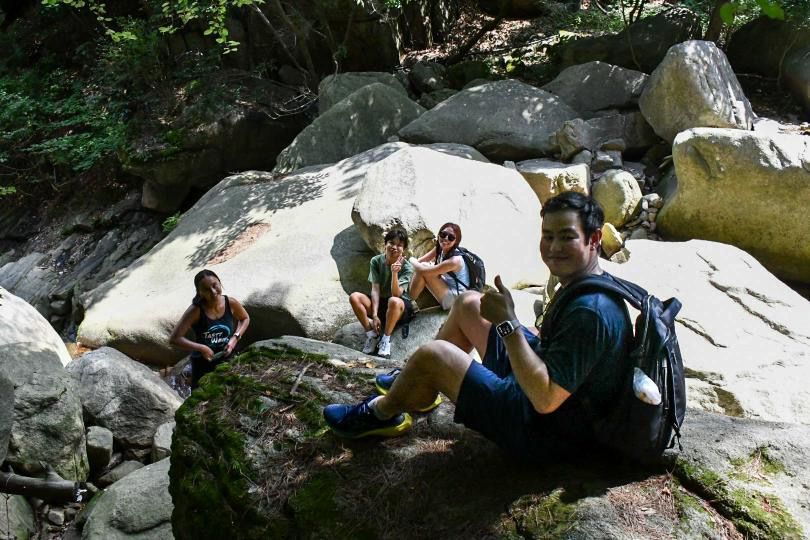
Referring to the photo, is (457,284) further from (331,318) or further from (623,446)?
(623,446)

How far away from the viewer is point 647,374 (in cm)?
243

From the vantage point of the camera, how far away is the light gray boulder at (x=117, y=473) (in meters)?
5.98

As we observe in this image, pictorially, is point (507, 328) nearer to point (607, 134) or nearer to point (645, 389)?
point (645, 389)

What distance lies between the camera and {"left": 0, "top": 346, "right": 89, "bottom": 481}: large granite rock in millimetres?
5441

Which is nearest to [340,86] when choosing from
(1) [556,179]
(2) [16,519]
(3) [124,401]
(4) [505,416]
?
(1) [556,179]

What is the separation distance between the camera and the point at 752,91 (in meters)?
10.7

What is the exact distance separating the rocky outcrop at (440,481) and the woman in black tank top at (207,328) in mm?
1946

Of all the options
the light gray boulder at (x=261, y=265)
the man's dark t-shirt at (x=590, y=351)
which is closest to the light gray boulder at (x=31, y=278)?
the light gray boulder at (x=261, y=265)

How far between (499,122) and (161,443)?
679 cm

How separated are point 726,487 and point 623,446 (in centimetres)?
50

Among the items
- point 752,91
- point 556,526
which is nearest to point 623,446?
point 556,526

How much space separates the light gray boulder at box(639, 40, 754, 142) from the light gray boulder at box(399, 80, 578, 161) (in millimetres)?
1536

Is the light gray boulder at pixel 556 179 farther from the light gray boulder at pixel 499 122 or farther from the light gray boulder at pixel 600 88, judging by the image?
the light gray boulder at pixel 600 88

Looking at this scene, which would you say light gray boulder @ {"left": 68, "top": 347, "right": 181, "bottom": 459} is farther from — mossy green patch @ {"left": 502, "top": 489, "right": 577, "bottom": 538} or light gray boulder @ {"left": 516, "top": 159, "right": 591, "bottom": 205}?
light gray boulder @ {"left": 516, "top": 159, "right": 591, "bottom": 205}
